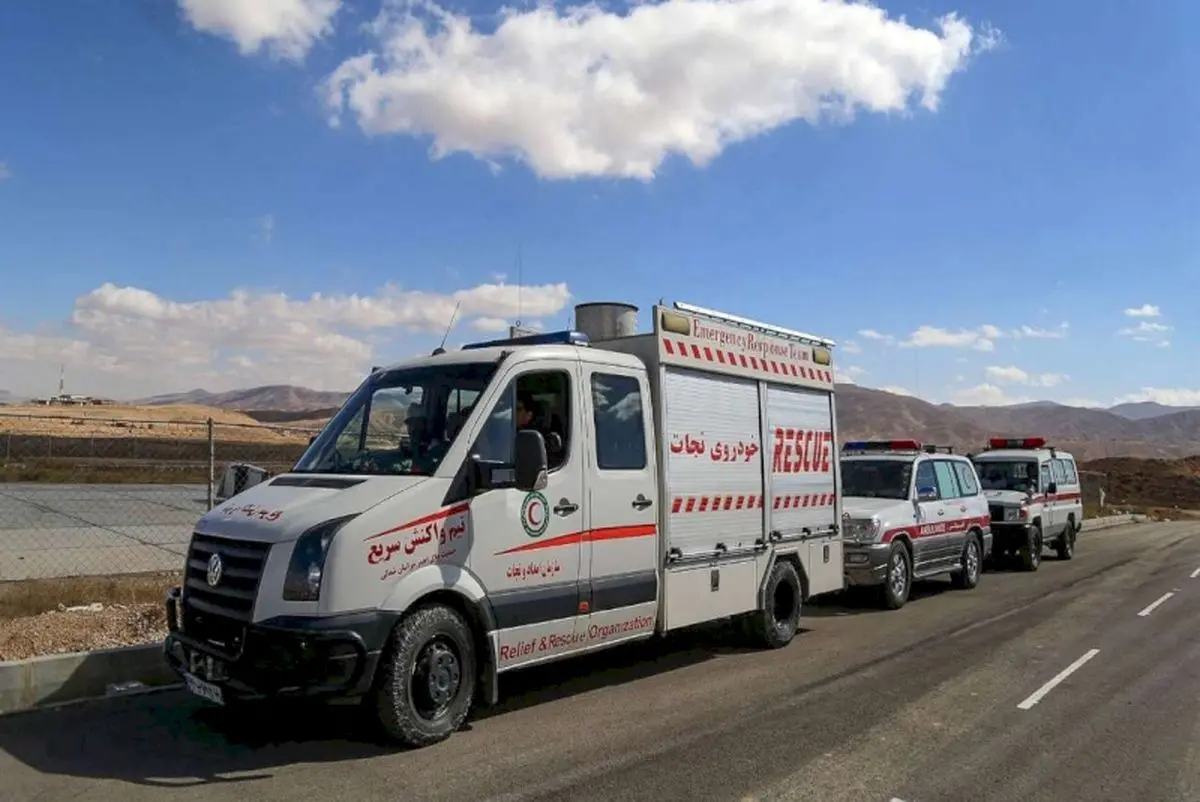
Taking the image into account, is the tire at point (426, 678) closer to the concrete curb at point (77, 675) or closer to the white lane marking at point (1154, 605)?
the concrete curb at point (77, 675)

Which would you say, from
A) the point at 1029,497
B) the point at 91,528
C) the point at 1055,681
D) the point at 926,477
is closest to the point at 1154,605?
the point at 926,477

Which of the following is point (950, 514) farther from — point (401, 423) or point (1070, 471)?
point (401, 423)

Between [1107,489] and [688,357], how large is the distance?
6000 cm

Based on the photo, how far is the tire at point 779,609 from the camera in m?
8.94

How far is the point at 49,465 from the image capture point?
106 feet

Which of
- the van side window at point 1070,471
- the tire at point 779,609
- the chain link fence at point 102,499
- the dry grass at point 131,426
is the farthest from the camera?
the van side window at point 1070,471

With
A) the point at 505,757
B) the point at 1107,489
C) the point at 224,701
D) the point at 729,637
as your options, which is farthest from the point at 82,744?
the point at 1107,489

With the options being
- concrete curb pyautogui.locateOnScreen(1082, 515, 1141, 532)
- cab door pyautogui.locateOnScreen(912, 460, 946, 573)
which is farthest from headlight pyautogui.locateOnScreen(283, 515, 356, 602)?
concrete curb pyautogui.locateOnScreen(1082, 515, 1141, 532)

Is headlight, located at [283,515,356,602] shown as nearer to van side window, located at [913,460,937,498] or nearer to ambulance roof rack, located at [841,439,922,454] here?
van side window, located at [913,460,937,498]

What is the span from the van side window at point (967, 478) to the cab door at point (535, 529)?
390 inches

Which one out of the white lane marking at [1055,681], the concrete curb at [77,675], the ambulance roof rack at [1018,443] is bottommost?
the white lane marking at [1055,681]

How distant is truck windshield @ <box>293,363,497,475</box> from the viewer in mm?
6125

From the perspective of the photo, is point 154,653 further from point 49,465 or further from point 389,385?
point 49,465

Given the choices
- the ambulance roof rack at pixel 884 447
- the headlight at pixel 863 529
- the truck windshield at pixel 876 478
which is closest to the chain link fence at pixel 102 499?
the headlight at pixel 863 529
